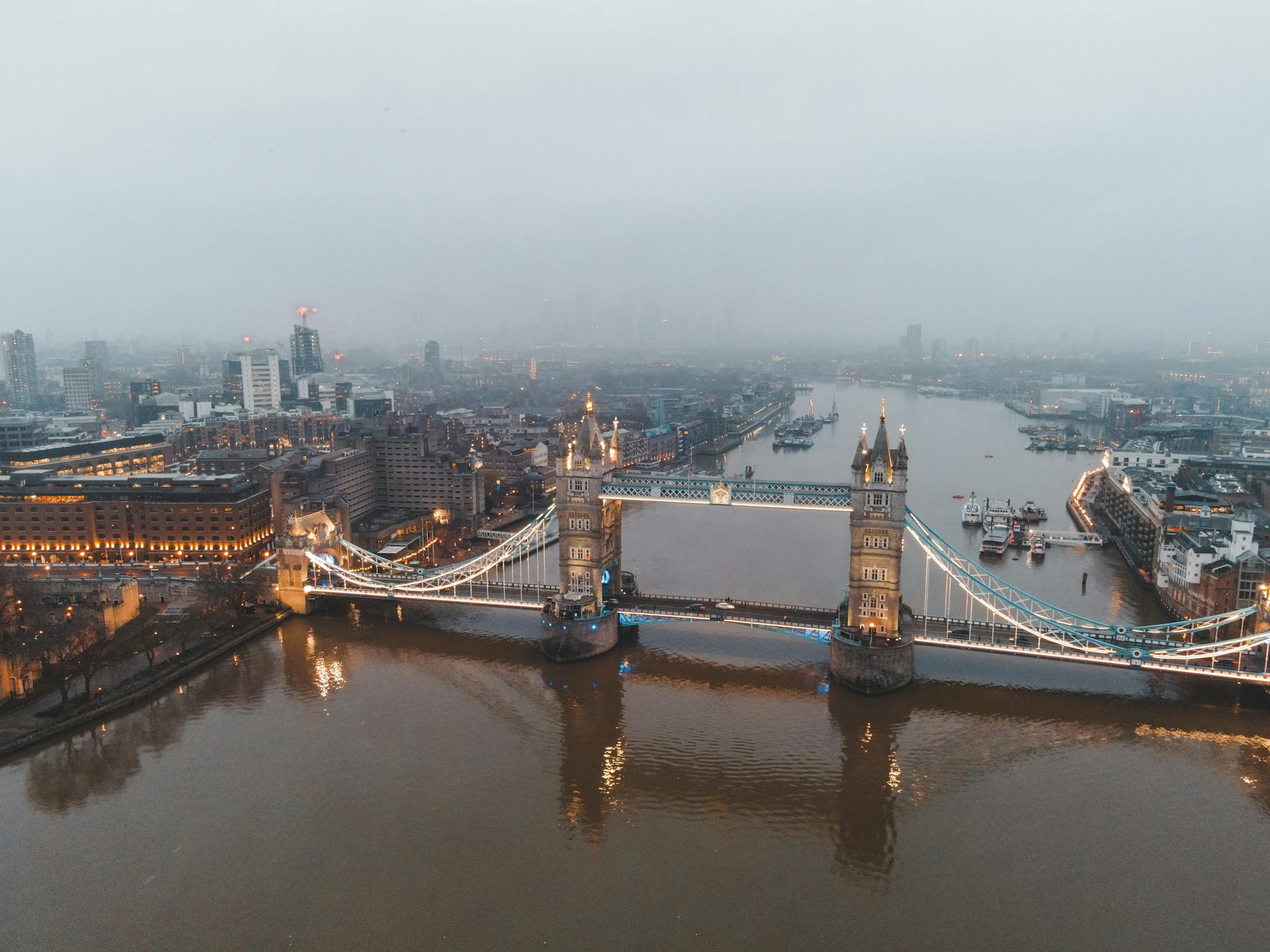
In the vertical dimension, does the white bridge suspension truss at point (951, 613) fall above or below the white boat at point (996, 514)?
above

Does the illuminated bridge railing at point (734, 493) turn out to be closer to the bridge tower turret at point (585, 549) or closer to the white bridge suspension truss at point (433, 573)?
the bridge tower turret at point (585, 549)

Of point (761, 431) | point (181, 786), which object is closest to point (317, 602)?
point (181, 786)

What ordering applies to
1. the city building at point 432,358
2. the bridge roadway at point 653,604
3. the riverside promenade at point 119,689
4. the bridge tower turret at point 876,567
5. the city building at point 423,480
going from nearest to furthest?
the riverside promenade at point 119,689, the bridge tower turret at point 876,567, the bridge roadway at point 653,604, the city building at point 423,480, the city building at point 432,358

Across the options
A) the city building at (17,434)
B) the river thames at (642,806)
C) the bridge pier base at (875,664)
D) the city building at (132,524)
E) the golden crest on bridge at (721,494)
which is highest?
the golden crest on bridge at (721,494)

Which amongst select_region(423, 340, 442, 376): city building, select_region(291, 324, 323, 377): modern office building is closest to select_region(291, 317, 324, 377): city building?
select_region(291, 324, 323, 377): modern office building

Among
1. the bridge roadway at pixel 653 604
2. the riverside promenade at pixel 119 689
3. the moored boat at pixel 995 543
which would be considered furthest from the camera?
the moored boat at pixel 995 543

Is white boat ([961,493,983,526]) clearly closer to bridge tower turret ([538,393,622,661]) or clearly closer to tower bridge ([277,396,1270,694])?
tower bridge ([277,396,1270,694])

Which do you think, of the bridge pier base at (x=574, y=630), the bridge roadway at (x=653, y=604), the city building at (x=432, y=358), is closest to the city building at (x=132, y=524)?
the bridge roadway at (x=653, y=604)
